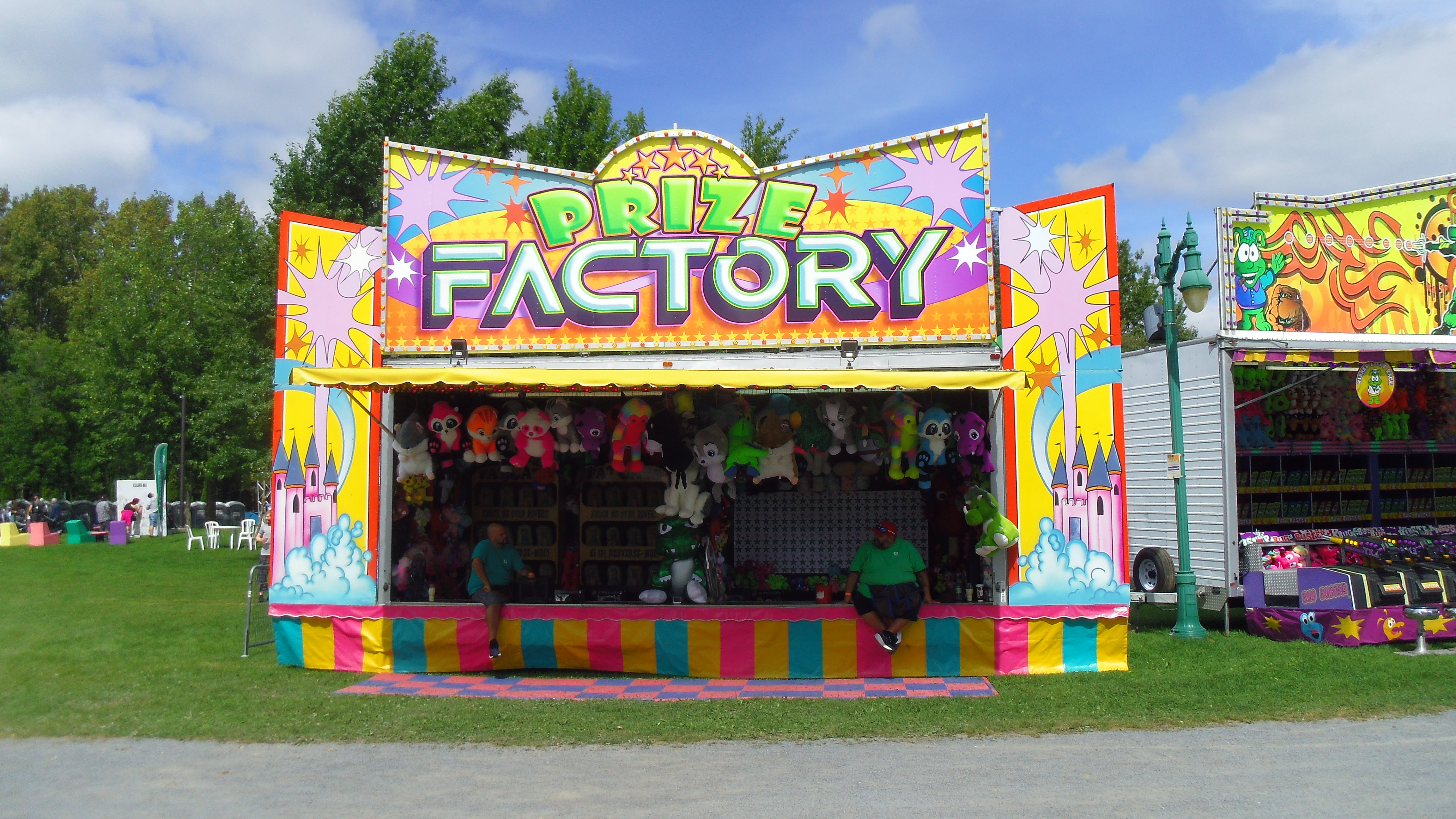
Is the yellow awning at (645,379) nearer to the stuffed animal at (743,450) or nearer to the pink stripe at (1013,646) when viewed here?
the stuffed animal at (743,450)

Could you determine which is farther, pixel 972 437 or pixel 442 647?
pixel 442 647

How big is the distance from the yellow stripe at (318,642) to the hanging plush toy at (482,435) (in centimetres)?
239

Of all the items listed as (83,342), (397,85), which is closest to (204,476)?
(83,342)

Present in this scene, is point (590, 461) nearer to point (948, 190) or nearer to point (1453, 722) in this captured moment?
point (948, 190)

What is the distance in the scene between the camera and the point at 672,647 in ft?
31.0

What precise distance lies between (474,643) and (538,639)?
699 mm

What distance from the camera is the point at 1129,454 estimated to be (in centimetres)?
1275

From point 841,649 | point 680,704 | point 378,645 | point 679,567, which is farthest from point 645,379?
point 378,645

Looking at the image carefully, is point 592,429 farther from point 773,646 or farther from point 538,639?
point 773,646

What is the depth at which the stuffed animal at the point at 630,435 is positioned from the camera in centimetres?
927

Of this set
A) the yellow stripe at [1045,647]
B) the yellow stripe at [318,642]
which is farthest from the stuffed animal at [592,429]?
the yellow stripe at [1045,647]

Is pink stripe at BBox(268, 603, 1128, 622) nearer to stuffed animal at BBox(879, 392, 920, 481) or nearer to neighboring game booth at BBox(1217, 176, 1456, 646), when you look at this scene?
stuffed animal at BBox(879, 392, 920, 481)

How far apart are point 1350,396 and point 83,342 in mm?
51133

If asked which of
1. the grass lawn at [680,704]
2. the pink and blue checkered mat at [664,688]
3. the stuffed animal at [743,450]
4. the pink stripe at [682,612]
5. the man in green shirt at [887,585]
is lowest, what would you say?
the pink and blue checkered mat at [664,688]
